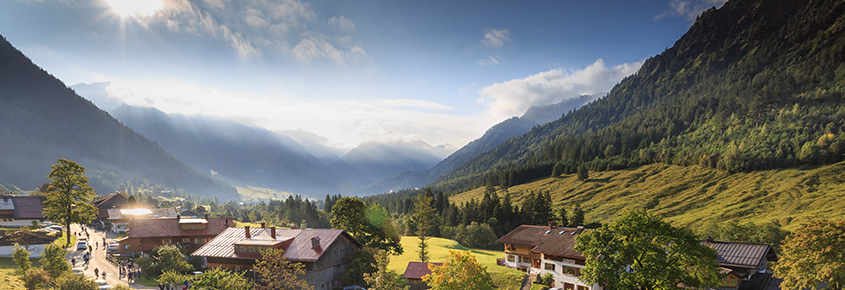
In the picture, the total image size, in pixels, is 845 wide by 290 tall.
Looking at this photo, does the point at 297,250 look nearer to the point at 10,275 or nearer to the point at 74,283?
the point at 74,283

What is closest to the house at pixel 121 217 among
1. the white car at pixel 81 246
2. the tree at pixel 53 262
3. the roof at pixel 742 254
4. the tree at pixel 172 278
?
the white car at pixel 81 246

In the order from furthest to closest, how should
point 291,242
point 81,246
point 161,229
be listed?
point 161,229 < point 81,246 < point 291,242

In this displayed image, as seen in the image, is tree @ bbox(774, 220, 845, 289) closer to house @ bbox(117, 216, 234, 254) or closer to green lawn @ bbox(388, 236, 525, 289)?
green lawn @ bbox(388, 236, 525, 289)

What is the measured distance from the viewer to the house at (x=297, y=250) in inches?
1992

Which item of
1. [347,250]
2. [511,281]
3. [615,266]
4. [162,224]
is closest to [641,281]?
[615,266]

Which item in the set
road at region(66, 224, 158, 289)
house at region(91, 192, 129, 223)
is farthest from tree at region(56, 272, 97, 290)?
house at region(91, 192, 129, 223)

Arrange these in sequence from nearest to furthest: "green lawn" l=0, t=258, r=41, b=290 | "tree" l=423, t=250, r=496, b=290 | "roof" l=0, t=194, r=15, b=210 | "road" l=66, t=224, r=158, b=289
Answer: "tree" l=423, t=250, r=496, b=290
"green lawn" l=0, t=258, r=41, b=290
"road" l=66, t=224, r=158, b=289
"roof" l=0, t=194, r=15, b=210

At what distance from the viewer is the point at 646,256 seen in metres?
31.3

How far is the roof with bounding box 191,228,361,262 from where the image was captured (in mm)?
51406

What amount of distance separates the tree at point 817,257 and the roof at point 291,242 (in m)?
53.1

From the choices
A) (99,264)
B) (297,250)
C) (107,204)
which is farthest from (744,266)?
(107,204)

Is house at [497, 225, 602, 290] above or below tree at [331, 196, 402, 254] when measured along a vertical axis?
below

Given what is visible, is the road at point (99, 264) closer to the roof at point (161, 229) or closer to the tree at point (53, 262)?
the roof at point (161, 229)

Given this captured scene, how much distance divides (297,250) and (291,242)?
3.21 meters
